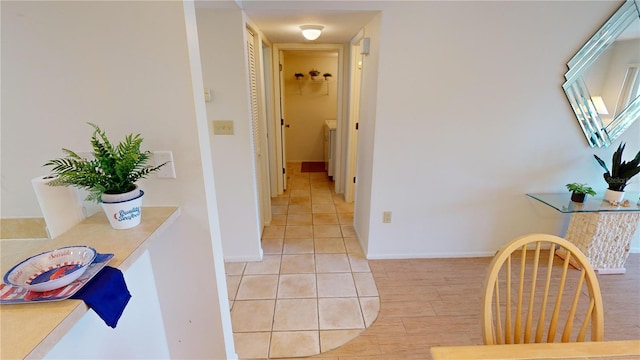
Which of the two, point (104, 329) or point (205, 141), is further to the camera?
point (205, 141)

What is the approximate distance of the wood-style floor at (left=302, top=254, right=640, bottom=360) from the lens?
1781mm

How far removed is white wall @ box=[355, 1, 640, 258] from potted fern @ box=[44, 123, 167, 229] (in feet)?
5.67

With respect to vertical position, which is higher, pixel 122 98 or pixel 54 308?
pixel 122 98

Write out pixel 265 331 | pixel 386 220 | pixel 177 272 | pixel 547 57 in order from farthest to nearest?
pixel 386 220 → pixel 547 57 → pixel 265 331 → pixel 177 272

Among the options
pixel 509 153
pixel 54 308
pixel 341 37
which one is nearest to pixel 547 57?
pixel 509 153

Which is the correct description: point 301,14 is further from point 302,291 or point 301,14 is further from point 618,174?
point 618,174

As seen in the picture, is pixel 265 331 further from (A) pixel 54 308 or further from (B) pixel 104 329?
(A) pixel 54 308

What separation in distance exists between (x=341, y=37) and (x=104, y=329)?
3.26 m

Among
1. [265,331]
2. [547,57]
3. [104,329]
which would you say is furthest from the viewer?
→ [547,57]

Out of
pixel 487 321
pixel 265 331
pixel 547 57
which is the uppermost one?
pixel 547 57

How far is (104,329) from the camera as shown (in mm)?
1100

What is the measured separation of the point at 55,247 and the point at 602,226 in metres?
3.45

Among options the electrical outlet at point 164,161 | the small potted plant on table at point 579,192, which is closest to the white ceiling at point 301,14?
the electrical outlet at point 164,161

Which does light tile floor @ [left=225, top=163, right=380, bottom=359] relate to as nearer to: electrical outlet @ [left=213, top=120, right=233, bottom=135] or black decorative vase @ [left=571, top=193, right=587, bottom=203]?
electrical outlet @ [left=213, top=120, right=233, bottom=135]
